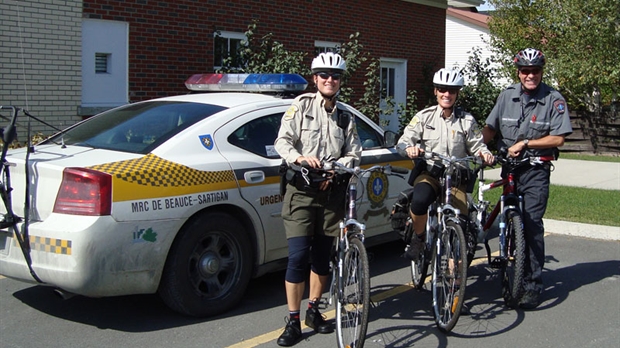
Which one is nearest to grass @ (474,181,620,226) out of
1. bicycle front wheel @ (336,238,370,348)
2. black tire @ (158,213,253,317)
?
black tire @ (158,213,253,317)

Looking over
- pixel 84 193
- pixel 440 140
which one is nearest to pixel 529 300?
pixel 440 140

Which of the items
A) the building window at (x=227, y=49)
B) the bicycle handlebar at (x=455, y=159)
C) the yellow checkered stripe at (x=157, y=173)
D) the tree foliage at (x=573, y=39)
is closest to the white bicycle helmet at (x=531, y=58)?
the bicycle handlebar at (x=455, y=159)

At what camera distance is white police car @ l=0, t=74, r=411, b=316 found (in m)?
4.70

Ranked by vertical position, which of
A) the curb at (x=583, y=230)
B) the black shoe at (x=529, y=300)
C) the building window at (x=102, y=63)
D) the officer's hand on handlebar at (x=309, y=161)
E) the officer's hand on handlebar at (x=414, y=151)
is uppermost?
the building window at (x=102, y=63)

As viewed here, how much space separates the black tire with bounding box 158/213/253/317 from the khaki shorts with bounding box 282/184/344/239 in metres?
0.69

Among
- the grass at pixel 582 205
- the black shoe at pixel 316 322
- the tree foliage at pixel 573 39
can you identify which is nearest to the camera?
the black shoe at pixel 316 322

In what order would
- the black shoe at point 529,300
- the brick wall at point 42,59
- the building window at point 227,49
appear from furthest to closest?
the building window at point 227,49 → the brick wall at point 42,59 → the black shoe at point 529,300

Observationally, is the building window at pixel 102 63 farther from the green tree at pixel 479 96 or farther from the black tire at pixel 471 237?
the green tree at pixel 479 96

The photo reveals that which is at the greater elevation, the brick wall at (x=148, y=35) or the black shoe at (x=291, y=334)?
the brick wall at (x=148, y=35)

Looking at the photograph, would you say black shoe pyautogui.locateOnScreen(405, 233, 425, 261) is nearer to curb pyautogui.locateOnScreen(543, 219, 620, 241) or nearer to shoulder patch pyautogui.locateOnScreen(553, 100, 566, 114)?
shoulder patch pyautogui.locateOnScreen(553, 100, 566, 114)

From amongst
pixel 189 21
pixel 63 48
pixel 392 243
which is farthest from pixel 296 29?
pixel 392 243

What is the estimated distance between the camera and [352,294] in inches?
177

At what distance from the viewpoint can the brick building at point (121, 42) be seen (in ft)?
30.7

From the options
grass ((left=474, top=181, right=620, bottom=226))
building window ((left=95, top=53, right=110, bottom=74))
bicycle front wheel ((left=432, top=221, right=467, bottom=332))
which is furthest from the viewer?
building window ((left=95, top=53, right=110, bottom=74))
